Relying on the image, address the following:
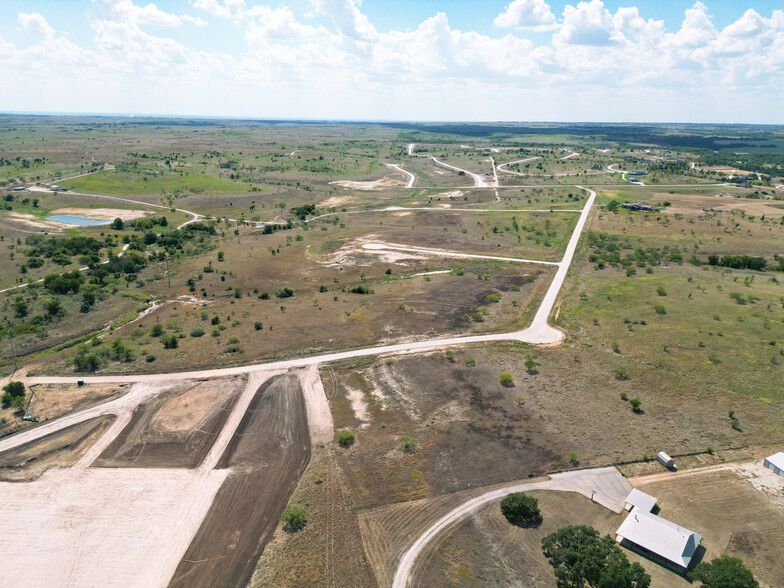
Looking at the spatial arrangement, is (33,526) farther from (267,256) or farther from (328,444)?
(267,256)

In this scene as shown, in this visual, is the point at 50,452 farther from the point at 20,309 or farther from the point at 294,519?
the point at 20,309

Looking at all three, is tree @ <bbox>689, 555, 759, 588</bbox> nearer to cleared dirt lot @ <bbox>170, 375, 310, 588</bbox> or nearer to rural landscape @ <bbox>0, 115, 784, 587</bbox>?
rural landscape @ <bbox>0, 115, 784, 587</bbox>

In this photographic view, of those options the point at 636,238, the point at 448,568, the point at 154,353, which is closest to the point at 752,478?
the point at 448,568

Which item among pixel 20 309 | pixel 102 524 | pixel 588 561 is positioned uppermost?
pixel 20 309

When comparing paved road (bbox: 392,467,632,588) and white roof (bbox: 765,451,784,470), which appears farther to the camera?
white roof (bbox: 765,451,784,470)

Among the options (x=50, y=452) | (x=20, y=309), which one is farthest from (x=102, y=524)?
(x=20, y=309)

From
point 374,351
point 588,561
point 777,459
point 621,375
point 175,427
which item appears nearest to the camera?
point 588,561

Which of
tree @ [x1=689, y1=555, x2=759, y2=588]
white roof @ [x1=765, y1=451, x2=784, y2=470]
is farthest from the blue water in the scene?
white roof @ [x1=765, y1=451, x2=784, y2=470]

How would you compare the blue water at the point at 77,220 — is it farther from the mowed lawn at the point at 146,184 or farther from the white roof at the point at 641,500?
the white roof at the point at 641,500
